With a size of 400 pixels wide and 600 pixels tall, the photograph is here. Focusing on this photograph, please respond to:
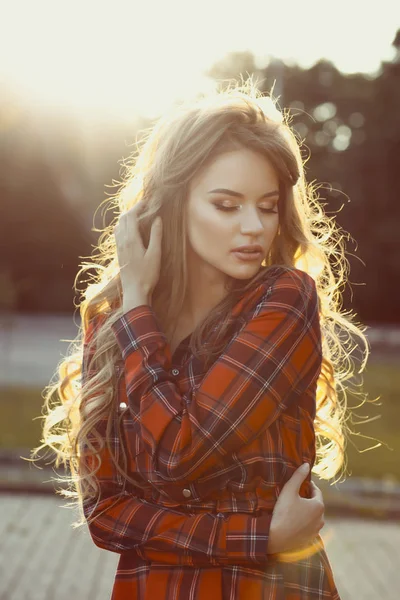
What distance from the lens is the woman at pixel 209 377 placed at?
2121 millimetres

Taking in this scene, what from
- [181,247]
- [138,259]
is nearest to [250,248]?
[181,247]

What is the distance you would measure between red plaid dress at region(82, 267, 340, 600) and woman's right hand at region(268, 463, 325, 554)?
0.03 metres

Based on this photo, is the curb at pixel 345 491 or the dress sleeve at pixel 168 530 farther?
the curb at pixel 345 491

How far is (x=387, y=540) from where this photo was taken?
22.7 feet

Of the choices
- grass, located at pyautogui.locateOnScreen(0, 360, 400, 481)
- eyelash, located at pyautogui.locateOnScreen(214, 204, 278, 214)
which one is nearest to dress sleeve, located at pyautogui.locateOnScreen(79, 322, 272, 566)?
eyelash, located at pyautogui.locateOnScreen(214, 204, 278, 214)

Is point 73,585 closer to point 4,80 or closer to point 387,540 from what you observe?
point 387,540

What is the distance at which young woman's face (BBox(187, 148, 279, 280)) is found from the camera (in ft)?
7.38

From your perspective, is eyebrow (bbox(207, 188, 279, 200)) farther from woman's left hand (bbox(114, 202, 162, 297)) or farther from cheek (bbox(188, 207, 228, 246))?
woman's left hand (bbox(114, 202, 162, 297))

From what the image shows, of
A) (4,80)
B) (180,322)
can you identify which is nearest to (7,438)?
(180,322)

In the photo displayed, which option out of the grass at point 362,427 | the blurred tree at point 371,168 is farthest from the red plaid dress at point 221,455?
the blurred tree at point 371,168

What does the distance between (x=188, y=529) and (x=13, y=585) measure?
3.92 m

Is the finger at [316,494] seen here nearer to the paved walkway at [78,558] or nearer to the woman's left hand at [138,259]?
the woman's left hand at [138,259]

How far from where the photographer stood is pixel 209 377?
2.14 metres

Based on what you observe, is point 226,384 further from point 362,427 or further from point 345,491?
point 362,427
